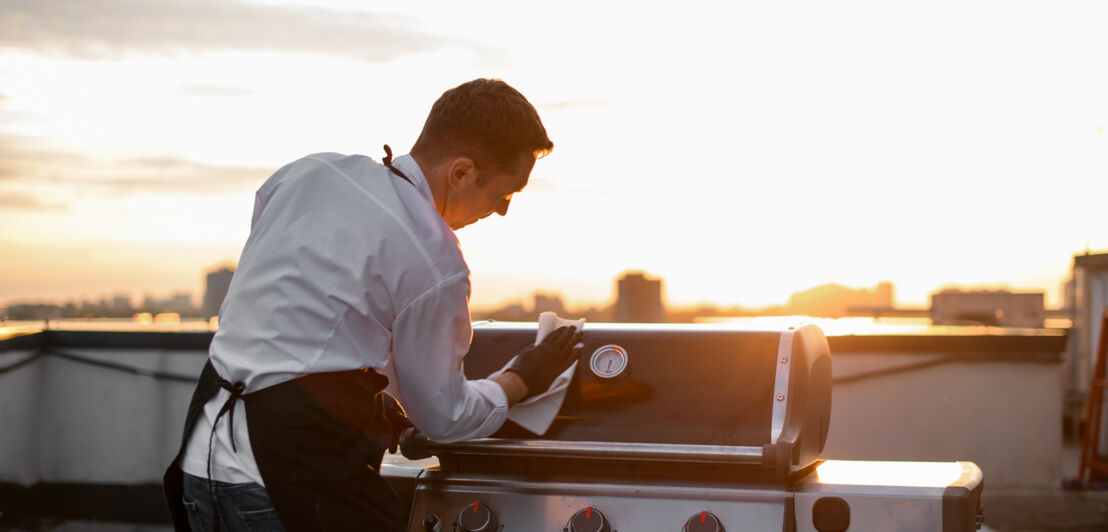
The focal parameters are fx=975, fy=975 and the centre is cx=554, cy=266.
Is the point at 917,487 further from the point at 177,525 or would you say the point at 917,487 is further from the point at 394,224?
the point at 177,525

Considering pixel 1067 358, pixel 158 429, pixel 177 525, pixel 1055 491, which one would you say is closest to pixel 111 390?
pixel 158 429

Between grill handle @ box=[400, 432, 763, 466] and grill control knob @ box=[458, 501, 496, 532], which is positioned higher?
grill handle @ box=[400, 432, 763, 466]

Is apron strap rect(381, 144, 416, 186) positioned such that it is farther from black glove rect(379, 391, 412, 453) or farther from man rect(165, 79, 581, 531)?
black glove rect(379, 391, 412, 453)

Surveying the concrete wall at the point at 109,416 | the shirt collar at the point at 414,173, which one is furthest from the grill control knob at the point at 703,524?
the concrete wall at the point at 109,416

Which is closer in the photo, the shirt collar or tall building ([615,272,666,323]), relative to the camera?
the shirt collar

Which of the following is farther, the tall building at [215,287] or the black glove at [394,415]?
the tall building at [215,287]

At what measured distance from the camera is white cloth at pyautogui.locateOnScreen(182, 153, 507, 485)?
6.12 feet

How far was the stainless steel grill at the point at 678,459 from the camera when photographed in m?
2.33

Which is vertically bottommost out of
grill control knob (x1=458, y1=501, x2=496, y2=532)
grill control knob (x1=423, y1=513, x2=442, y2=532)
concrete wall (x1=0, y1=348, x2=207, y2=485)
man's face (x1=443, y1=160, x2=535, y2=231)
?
concrete wall (x1=0, y1=348, x2=207, y2=485)

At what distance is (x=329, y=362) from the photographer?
187cm

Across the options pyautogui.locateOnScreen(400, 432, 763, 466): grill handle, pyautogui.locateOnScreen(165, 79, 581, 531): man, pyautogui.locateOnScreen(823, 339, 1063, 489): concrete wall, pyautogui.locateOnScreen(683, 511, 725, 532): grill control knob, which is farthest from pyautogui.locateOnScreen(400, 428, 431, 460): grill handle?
pyautogui.locateOnScreen(823, 339, 1063, 489): concrete wall

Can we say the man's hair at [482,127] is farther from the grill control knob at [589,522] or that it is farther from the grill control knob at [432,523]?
the grill control knob at [432,523]

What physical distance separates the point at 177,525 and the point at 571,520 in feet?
3.02

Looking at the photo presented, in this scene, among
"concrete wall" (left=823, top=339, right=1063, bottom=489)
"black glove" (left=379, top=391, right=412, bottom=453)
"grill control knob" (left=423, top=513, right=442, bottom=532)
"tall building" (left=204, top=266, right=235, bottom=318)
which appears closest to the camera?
"black glove" (left=379, top=391, right=412, bottom=453)
